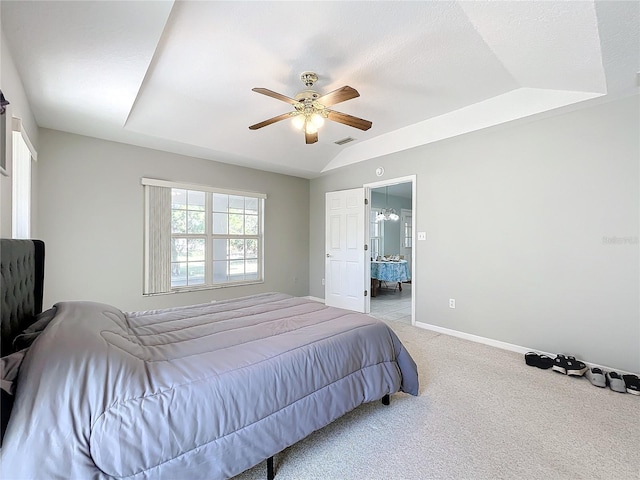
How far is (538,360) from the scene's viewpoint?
2732mm

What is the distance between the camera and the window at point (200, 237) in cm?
396

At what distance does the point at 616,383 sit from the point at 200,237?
15.8 feet

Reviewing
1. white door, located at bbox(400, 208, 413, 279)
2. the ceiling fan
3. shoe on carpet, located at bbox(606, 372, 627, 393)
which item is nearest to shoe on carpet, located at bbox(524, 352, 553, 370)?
shoe on carpet, located at bbox(606, 372, 627, 393)

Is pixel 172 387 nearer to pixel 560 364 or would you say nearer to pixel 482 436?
pixel 482 436

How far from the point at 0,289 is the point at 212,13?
199cm

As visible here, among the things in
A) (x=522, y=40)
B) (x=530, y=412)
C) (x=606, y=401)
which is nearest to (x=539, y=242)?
(x=606, y=401)

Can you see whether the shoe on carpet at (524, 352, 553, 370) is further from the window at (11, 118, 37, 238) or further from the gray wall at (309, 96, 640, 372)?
the window at (11, 118, 37, 238)

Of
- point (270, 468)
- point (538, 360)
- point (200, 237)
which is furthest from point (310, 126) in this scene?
point (538, 360)

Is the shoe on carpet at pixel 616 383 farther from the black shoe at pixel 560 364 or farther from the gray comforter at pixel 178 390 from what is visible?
the gray comforter at pixel 178 390

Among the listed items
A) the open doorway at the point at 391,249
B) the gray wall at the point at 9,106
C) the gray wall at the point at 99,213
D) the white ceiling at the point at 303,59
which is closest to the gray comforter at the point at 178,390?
the gray wall at the point at 9,106

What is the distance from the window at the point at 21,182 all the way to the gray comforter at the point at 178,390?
4.13 feet

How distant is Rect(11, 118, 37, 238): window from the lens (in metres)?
2.17

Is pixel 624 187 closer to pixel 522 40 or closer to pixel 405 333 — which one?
pixel 522 40

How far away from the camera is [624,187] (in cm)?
253
